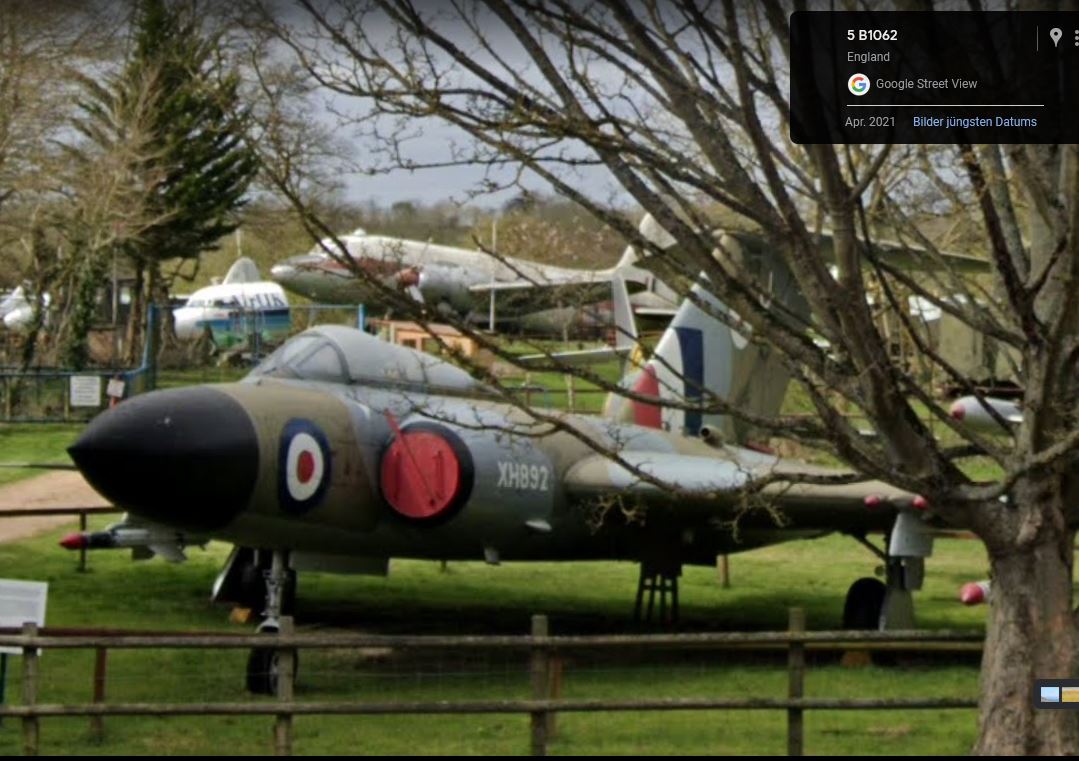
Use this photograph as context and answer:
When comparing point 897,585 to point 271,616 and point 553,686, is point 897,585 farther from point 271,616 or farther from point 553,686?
point 271,616

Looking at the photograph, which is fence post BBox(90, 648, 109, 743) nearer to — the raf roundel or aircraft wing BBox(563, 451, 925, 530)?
the raf roundel

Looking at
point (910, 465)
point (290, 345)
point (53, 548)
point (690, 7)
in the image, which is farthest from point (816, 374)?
point (53, 548)

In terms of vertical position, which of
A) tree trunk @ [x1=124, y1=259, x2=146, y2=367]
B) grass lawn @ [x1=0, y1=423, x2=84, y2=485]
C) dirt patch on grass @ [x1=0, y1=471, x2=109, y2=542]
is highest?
tree trunk @ [x1=124, y1=259, x2=146, y2=367]

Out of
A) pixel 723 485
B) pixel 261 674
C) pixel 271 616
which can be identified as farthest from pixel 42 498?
pixel 261 674

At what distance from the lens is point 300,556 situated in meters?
16.2

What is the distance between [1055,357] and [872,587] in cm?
1034

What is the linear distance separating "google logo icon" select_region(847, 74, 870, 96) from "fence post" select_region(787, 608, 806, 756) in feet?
13.9

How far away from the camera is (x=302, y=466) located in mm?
15492

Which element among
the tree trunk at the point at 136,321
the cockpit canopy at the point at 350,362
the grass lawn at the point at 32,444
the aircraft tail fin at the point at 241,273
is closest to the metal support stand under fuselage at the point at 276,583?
the cockpit canopy at the point at 350,362

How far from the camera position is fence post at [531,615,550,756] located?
1151 centimetres

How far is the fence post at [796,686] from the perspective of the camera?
1182cm

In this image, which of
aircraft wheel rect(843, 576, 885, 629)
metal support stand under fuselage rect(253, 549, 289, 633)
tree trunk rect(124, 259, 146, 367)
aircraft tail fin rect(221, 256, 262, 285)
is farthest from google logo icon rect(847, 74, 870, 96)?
aircraft tail fin rect(221, 256, 262, 285)

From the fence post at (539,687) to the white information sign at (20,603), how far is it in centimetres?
349

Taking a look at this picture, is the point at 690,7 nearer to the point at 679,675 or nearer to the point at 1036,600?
the point at 1036,600
